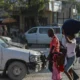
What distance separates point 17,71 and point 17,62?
28cm

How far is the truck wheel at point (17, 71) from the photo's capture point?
1044 centimetres

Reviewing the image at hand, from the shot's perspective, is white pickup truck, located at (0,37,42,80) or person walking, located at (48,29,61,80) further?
white pickup truck, located at (0,37,42,80)

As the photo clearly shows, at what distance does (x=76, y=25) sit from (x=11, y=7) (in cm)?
2797

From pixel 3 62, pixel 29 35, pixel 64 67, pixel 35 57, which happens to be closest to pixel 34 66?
pixel 35 57

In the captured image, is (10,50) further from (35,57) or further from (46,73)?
(46,73)

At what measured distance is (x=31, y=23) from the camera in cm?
4056

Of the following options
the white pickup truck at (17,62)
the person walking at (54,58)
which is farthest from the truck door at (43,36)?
the person walking at (54,58)

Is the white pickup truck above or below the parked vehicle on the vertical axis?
above

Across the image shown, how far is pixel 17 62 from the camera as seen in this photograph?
1049 centimetres

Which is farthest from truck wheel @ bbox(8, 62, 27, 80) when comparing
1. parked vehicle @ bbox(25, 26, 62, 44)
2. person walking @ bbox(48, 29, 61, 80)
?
parked vehicle @ bbox(25, 26, 62, 44)

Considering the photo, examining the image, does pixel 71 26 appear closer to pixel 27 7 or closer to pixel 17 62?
pixel 17 62

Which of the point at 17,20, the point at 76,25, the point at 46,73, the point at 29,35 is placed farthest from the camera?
the point at 17,20

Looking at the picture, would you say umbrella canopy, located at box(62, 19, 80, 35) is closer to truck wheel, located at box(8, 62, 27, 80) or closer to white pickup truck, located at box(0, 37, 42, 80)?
white pickup truck, located at box(0, 37, 42, 80)

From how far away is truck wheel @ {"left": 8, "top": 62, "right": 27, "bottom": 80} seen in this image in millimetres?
10438
